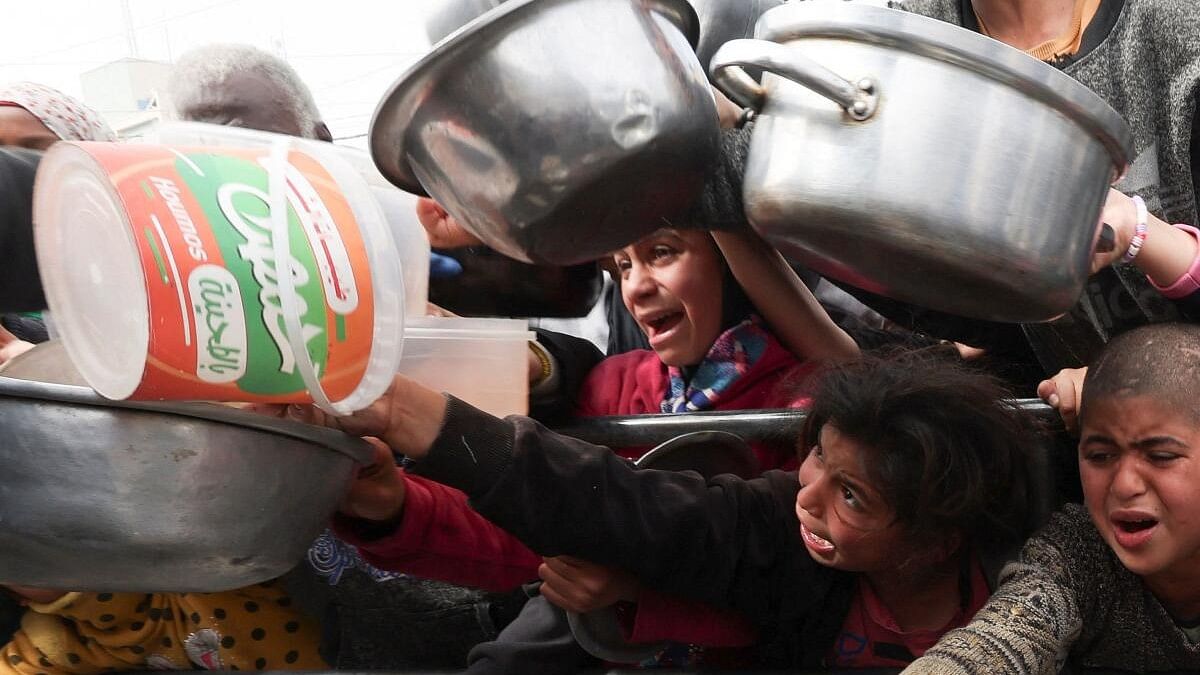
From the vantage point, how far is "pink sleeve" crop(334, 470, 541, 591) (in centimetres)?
114

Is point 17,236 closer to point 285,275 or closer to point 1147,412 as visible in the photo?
point 285,275

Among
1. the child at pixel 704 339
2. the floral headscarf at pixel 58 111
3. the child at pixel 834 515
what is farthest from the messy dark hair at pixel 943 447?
the floral headscarf at pixel 58 111

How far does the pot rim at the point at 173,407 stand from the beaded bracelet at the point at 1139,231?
2.25 feet

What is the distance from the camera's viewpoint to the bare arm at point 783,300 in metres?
1.27

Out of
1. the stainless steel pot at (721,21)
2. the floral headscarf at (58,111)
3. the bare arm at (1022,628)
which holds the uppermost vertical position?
the stainless steel pot at (721,21)

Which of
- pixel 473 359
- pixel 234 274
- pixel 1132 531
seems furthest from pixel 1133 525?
pixel 234 274

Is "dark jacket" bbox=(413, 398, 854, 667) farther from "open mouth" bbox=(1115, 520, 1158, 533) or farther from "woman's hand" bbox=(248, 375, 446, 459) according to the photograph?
"open mouth" bbox=(1115, 520, 1158, 533)

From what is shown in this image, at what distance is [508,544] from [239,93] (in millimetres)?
771

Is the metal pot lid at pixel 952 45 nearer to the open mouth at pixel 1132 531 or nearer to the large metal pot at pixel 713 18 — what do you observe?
the large metal pot at pixel 713 18

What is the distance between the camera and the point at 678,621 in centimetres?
115

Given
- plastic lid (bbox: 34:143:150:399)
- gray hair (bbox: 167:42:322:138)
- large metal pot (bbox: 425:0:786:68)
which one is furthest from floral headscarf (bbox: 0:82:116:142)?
plastic lid (bbox: 34:143:150:399)

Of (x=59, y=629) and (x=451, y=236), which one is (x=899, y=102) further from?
(x=59, y=629)

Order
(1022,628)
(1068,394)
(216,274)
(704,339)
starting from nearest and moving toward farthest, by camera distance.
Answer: (216,274) < (1022,628) < (1068,394) < (704,339)

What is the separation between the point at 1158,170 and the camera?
1.08m
